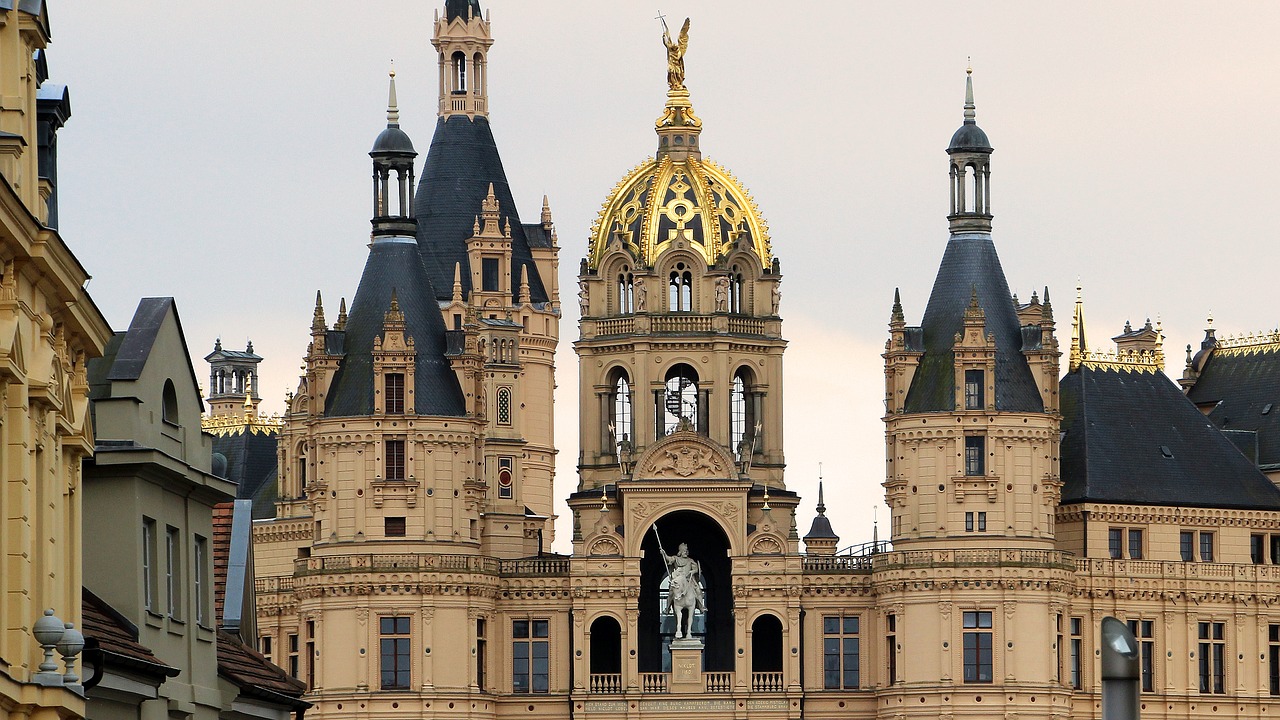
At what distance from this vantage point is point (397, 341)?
121250 mm

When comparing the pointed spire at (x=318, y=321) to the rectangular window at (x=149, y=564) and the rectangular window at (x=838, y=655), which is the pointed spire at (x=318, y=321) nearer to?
the rectangular window at (x=838, y=655)

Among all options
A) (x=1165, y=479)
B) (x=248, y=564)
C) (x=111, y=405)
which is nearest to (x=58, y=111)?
(x=111, y=405)

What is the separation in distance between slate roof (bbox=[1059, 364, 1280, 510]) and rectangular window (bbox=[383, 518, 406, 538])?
24.4 m

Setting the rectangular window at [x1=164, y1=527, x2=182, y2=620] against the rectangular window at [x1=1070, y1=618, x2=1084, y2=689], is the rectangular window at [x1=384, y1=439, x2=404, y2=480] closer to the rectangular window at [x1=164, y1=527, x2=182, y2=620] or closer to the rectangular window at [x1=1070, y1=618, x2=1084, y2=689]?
the rectangular window at [x1=1070, y1=618, x2=1084, y2=689]

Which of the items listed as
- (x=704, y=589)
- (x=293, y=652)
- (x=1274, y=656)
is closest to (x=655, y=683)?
(x=704, y=589)

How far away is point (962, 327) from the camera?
4823 inches

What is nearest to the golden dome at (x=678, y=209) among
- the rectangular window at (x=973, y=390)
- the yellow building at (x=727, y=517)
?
the yellow building at (x=727, y=517)

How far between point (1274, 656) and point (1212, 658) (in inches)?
104

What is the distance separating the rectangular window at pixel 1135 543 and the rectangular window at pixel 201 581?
7347cm

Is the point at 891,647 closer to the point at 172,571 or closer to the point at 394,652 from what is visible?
the point at 394,652

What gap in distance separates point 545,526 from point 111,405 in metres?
86.4

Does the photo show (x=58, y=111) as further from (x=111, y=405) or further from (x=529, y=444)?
(x=529, y=444)

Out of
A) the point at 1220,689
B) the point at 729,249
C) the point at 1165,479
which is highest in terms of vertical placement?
the point at 729,249

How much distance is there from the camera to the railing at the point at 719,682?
122m
